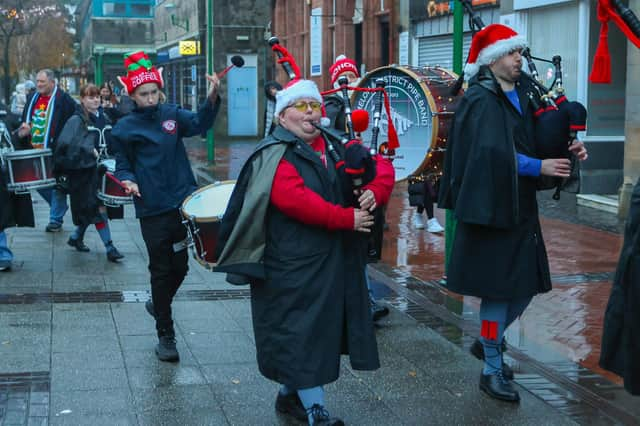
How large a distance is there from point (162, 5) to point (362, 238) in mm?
51522

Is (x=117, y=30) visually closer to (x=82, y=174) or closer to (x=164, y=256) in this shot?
(x=82, y=174)

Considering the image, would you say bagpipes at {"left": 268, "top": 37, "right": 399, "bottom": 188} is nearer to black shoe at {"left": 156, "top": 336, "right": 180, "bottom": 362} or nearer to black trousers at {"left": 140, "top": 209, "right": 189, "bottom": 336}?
black trousers at {"left": 140, "top": 209, "right": 189, "bottom": 336}

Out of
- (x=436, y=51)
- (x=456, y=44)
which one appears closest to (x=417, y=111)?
(x=456, y=44)

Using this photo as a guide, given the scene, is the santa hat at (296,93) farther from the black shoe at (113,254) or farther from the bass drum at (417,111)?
the black shoe at (113,254)

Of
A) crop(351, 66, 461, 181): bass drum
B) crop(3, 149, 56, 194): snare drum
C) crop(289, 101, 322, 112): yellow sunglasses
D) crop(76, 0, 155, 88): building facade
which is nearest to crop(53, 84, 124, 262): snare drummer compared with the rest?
crop(3, 149, 56, 194): snare drum

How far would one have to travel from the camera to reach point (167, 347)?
6555 millimetres

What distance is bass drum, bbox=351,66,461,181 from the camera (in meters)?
8.03

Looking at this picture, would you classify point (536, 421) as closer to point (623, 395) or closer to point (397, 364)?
point (623, 395)

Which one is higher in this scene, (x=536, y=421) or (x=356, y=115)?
(x=356, y=115)

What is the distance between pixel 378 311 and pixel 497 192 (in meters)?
2.37

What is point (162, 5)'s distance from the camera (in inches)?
2148

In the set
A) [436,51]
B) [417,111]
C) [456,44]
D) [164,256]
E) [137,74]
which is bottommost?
[164,256]

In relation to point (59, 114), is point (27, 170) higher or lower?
lower

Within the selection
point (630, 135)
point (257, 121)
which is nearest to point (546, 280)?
point (630, 135)
